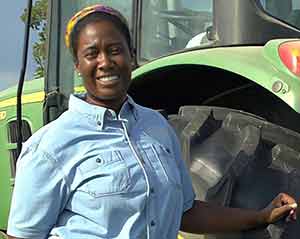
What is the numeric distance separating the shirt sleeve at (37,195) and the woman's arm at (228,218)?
54cm

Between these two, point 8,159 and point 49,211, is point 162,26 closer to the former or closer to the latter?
point 49,211

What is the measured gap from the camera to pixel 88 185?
2.07 m

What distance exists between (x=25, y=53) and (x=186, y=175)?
5.93ft

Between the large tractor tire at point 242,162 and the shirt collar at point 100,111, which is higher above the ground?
the shirt collar at point 100,111

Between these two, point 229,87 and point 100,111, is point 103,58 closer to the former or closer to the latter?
point 100,111

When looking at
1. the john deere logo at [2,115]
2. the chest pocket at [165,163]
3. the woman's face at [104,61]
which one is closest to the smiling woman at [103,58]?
the woman's face at [104,61]

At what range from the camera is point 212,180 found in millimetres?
2727

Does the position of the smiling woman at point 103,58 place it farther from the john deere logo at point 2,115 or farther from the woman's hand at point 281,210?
the john deere logo at point 2,115

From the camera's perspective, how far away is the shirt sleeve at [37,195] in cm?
205

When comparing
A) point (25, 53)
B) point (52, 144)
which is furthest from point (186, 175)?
point (25, 53)

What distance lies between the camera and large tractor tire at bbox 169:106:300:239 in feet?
8.54

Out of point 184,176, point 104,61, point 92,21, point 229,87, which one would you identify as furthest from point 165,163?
point 229,87

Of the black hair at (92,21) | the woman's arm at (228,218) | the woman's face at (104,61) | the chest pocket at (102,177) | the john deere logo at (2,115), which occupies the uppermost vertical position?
the black hair at (92,21)

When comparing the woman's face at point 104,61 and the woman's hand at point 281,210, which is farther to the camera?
the woman's hand at point 281,210
